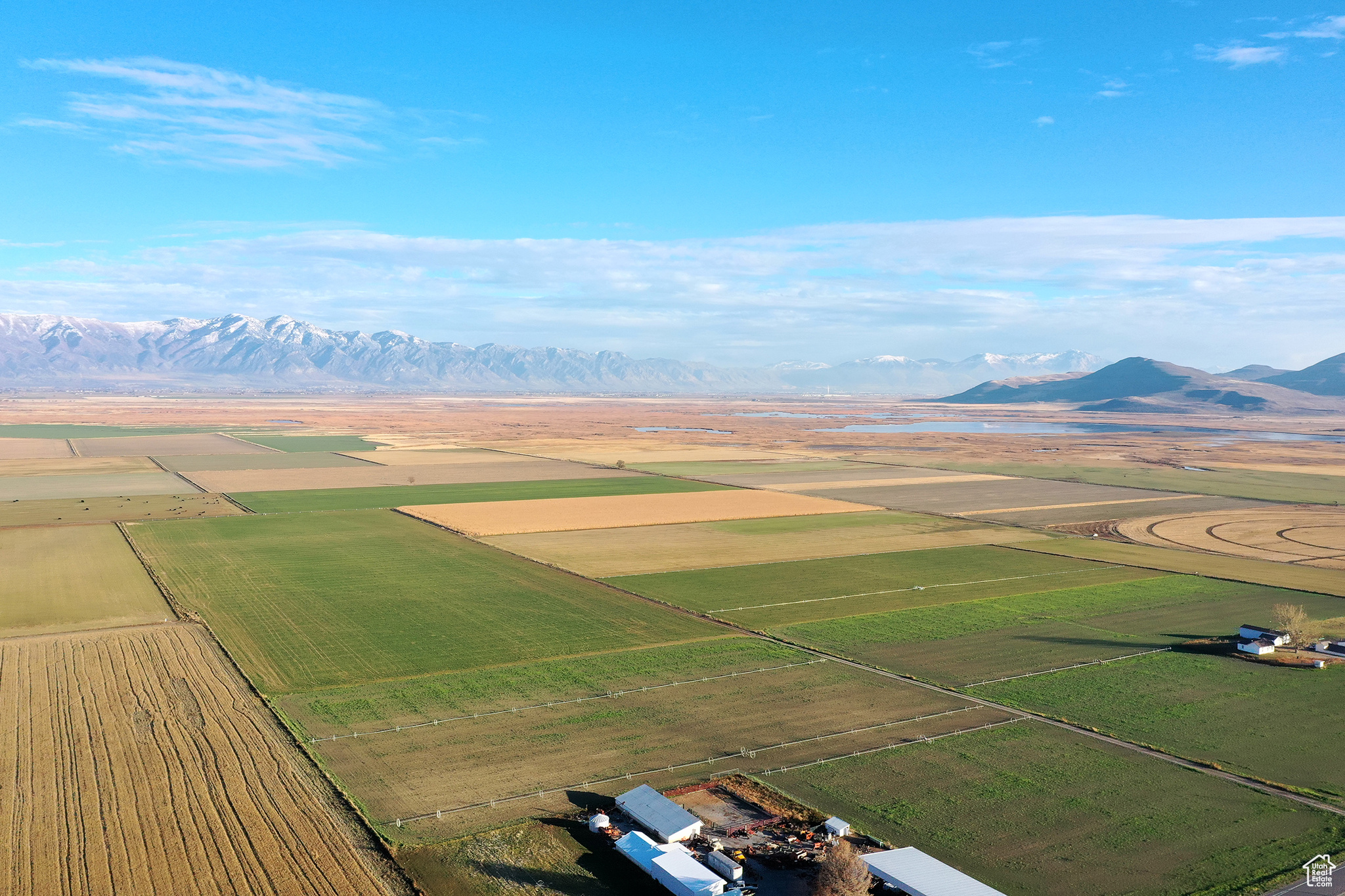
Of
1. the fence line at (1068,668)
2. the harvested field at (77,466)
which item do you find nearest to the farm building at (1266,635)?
the fence line at (1068,668)

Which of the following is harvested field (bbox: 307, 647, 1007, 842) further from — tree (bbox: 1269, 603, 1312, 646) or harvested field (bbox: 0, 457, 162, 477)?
harvested field (bbox: 0, 457, 162, 477)

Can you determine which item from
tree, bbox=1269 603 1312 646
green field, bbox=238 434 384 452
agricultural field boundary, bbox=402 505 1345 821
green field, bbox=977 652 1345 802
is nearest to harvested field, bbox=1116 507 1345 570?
tree, bbox=1269 603 1312 646

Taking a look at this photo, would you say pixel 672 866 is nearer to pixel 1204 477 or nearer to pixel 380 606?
pixel 380 606

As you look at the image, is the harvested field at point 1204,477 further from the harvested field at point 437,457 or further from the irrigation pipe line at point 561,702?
the irrigation pipe line at point 561,702

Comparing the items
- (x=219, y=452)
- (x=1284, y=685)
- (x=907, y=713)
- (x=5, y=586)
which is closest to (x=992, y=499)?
(x=1284, y=685)

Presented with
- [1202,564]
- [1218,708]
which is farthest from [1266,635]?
[1202,564]
